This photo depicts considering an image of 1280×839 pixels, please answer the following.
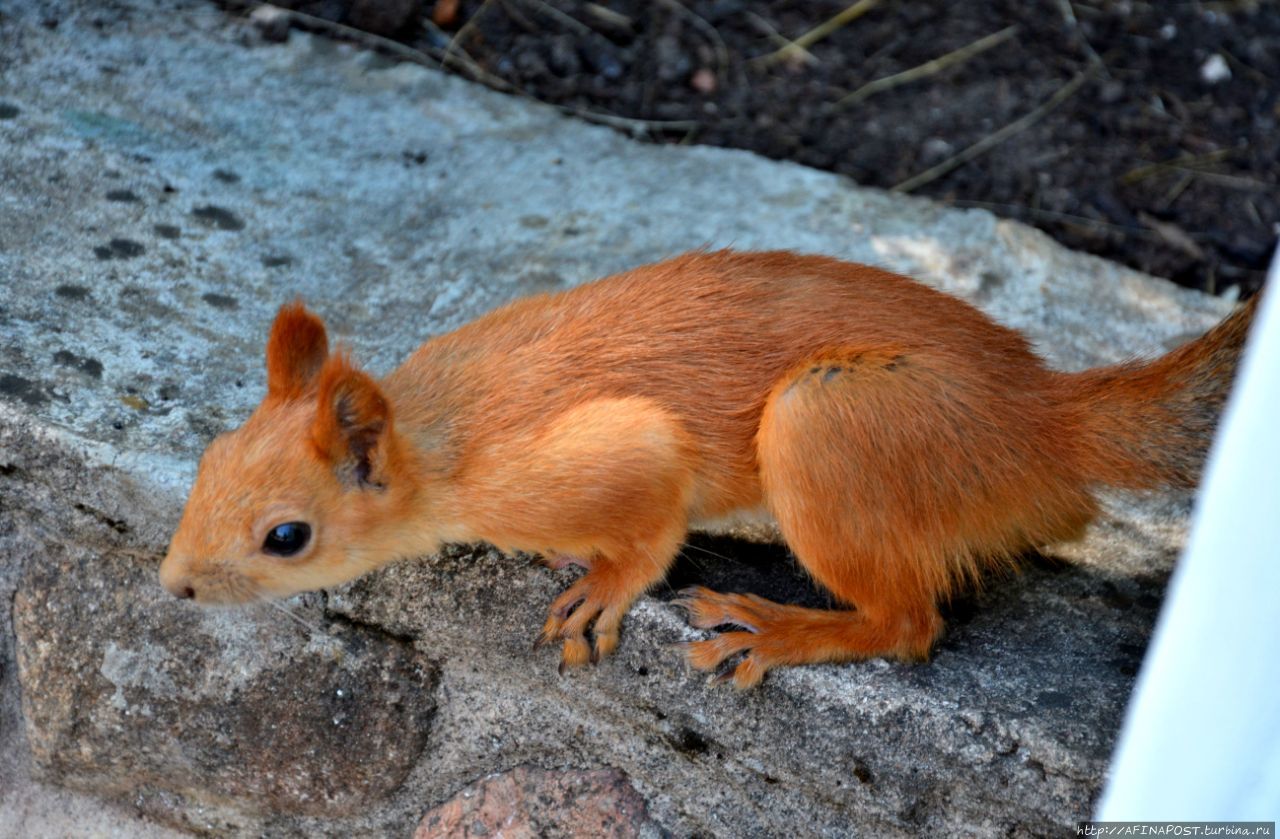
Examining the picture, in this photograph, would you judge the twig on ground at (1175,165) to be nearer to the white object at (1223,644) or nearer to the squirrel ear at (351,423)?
the squirrel ear at (351,423)

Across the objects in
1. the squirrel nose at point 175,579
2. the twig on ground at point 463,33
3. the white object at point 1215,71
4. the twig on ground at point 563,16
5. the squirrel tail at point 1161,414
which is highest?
the white object at point 1215,71

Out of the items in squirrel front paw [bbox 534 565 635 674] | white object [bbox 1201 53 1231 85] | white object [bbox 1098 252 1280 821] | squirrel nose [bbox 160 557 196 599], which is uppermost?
white object [bbox 1201 53 1231 85]

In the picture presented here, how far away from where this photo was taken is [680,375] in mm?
2201

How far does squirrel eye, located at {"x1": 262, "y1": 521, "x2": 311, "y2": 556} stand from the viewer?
208 cm

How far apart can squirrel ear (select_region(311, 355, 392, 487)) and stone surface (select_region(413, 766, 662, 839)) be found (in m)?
0.63

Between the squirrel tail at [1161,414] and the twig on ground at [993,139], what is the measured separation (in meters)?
2.06

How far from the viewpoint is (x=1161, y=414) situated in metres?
2.15

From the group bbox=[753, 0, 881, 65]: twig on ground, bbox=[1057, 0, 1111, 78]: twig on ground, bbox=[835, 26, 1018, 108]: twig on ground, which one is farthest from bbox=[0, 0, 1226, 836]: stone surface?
bbox=[1057, 0, 1111, 78]: twig on ground

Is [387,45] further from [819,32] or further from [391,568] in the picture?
[391,568]

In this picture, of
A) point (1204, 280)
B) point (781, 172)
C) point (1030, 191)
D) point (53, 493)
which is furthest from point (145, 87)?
point (1204, 280)

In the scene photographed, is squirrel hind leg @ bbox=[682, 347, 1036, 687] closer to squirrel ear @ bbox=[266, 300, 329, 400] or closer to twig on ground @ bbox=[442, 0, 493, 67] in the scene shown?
squirrel ear @ bbox=[266, 300, 329, 400]

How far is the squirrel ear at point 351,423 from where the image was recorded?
2006 mm

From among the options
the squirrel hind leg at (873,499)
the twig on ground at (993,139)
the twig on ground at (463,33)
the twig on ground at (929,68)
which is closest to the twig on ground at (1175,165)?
the twig on ground at (993,139)

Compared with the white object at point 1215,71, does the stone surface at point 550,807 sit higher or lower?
lower
